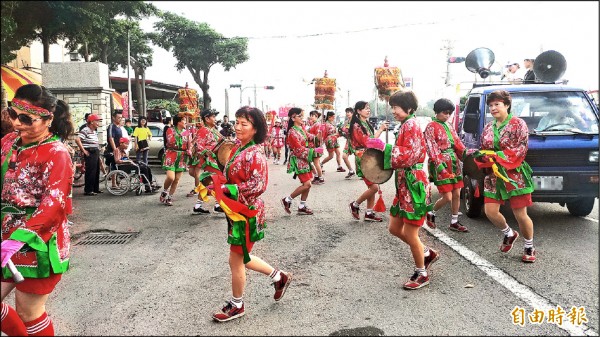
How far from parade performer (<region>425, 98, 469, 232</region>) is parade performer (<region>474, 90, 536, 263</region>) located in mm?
1102

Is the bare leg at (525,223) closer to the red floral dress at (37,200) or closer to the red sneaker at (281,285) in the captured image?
the red sneaker at (281,285)

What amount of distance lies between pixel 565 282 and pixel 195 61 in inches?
1087

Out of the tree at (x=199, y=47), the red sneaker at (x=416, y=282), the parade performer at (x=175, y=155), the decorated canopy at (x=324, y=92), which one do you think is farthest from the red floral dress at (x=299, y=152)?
the tree at (x=199, y=47)

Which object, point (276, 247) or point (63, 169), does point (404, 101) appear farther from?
point (63, 169)

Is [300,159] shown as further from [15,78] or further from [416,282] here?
[15,78]

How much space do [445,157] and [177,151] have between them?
485 centimetres

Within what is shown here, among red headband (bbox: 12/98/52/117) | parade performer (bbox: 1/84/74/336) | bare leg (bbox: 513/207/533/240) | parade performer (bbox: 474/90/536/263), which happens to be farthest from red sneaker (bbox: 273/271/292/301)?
bare leg (bbox: 513/207/533/240)

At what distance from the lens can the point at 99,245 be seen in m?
5.85

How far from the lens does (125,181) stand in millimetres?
9867

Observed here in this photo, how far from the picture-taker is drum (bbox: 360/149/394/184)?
4.28m

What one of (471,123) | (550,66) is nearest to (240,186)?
(471,123)

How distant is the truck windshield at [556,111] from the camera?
21.1 feet

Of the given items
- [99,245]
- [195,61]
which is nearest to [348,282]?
[99,245]

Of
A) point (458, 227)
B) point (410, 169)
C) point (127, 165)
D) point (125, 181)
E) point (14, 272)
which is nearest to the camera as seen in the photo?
point (14, 272)
